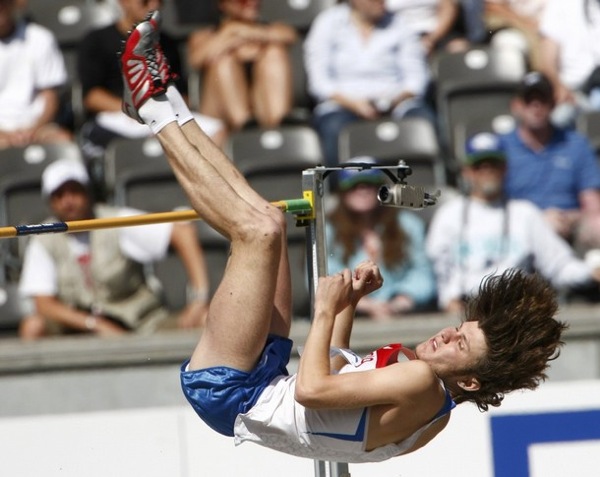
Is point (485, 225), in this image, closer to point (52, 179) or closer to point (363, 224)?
point (363, 224)

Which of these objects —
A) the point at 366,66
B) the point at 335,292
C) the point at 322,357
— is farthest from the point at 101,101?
the point at 322,357

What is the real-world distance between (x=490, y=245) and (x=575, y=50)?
1.74 m

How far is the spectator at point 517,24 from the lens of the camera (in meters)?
8.02

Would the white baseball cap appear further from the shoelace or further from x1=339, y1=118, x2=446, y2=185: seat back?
the shoelace

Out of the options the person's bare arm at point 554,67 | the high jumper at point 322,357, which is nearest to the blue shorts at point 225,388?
the high jumper at point 322,357

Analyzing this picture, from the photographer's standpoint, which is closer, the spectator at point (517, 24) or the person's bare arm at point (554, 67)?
the person's bare arm at point (554, 67)

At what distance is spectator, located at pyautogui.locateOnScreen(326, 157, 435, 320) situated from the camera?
671cm

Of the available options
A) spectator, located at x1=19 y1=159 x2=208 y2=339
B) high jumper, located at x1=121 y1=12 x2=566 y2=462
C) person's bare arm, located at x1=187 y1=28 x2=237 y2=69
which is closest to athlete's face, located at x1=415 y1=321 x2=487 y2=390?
high jumper, located at x1=121 y1=12 x2=566 y2=462

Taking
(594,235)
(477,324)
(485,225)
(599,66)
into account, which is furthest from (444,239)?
(477,324)

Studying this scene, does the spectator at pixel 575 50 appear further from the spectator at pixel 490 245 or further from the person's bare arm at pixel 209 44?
the person's bare arm at pixel 209 44

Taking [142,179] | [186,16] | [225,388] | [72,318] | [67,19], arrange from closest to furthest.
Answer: [225,388], [72,318], [142,179], [186,16], [67,19]

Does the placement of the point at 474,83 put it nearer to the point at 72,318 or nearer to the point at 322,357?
the point at 72,318

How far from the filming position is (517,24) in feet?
26.7

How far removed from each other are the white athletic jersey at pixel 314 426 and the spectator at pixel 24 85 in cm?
396
